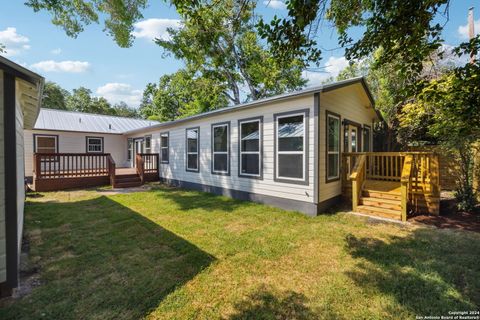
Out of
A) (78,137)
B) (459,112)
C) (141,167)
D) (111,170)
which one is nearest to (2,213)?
(459,112)

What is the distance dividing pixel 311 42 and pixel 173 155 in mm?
8557

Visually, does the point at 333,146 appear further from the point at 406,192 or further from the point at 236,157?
the point at 236,157

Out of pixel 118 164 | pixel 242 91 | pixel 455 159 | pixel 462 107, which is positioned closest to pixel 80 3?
pixel 118 164

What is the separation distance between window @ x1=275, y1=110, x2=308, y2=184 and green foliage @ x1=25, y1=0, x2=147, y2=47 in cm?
938

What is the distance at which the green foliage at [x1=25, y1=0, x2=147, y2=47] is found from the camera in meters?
9.91

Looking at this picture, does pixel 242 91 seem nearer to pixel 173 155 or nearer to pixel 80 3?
pixel 173 155

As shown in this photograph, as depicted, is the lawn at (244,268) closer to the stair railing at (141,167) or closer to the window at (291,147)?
the window at (291,147)

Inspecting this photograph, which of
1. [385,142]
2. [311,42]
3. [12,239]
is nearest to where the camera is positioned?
[12,239]

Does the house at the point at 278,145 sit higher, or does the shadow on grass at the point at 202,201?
the house at the point at 278,145

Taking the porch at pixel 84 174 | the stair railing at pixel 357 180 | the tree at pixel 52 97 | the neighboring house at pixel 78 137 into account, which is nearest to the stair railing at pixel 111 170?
the porch at pixel 84 174

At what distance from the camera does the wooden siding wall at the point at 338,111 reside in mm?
5637

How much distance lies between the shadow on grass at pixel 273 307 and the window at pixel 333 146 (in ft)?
13.6

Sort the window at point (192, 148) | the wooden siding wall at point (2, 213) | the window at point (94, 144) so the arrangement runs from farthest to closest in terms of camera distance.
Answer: the window at point (94, 144)
the window at point (192, 148)
the wooden siding wall at point (2, 213)

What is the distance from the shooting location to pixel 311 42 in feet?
11.0
